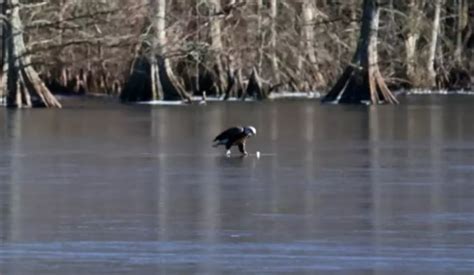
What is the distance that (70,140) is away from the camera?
910 inches

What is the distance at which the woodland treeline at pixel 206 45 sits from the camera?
44000 millimetres

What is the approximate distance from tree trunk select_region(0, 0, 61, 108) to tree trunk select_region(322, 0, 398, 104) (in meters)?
7.83

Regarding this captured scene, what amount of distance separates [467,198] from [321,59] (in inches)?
1395

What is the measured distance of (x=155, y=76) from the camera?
44.0 metres

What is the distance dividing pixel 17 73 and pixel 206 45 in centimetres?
755

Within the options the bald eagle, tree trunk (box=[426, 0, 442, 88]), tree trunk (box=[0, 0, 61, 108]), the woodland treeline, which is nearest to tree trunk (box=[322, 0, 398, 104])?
the woodland treeline

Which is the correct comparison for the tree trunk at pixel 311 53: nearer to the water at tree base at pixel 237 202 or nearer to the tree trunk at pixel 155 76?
the tree trunk at pixel 155 76

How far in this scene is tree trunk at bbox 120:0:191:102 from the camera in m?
43.5

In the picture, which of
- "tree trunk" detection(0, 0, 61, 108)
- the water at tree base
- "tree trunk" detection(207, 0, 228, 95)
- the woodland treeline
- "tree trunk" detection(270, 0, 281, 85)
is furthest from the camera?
"tree trunk" detection(270, 0, 281, 85)

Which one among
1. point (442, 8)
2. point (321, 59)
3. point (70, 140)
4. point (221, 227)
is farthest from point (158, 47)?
point (221, 227)

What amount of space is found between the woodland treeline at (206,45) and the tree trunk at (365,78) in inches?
4.5

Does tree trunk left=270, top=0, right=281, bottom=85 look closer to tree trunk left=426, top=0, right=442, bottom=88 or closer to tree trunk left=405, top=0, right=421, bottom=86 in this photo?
tree trunk left=405, top=0, right=421, bottom=86

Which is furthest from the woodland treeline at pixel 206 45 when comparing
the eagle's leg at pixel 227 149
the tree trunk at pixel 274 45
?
the eagle's leg at pixel 227 149

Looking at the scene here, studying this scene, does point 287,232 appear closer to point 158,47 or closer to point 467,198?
point 467,198
